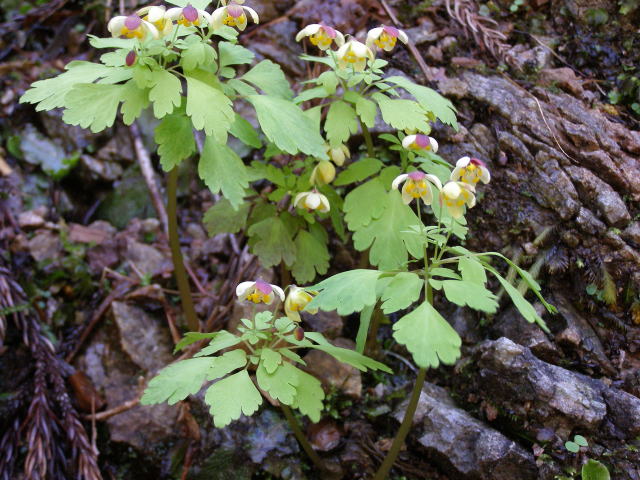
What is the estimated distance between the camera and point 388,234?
7.70 feet

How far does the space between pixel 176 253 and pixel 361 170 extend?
1.05 metres

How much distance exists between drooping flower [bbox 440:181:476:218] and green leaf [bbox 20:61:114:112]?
151 cm

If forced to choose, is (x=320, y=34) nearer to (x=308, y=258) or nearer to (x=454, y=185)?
(x=454, y=185)

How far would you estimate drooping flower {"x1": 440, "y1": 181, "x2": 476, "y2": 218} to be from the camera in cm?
181

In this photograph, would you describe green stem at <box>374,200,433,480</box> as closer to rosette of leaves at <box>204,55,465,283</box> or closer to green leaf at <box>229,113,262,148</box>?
rosette of leaves at <box>204,55,465,283</box>

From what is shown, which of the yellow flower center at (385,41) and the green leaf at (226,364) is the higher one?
the yellow flower center at (385,41)

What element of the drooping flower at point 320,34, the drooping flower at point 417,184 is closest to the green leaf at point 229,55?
the drooping flower at point 320,34

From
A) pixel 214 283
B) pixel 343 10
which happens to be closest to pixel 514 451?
pixel 214 283

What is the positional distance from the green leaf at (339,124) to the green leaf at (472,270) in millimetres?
819

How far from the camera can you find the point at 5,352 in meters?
2.94

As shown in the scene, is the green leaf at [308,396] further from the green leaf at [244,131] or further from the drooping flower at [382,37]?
the drooping flower at [382,37]

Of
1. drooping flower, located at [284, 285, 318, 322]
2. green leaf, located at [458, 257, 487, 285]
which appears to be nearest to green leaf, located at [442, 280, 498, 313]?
green leaf, located at [458, 257, 487, 285]

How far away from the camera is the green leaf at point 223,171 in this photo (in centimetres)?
217

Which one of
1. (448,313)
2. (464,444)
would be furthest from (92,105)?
(464,444)
